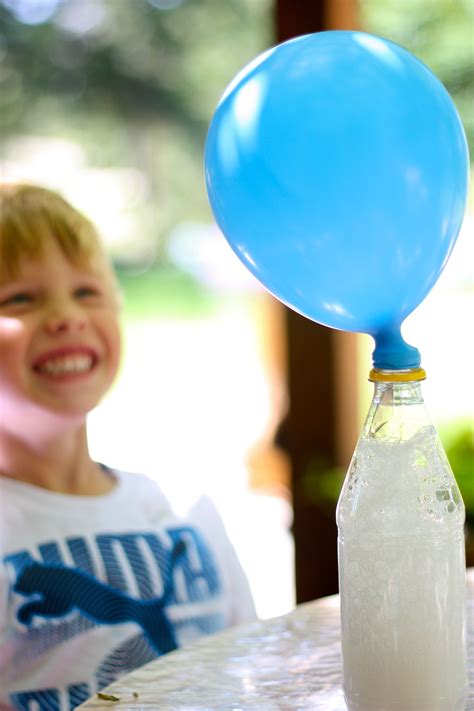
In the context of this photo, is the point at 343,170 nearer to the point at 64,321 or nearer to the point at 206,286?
the point at 64,321

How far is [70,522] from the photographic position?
4.69ft

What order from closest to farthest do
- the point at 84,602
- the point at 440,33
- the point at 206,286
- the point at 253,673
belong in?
the point at 253,673 < the point at 84,602 < the point at 440,33 < the point at 206,286

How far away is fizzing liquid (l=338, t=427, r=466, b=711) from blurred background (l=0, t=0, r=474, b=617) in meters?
1.50

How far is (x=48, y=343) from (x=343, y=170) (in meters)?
0.74

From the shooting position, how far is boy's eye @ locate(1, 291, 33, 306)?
4.64 ft

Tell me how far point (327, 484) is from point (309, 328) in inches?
14.5

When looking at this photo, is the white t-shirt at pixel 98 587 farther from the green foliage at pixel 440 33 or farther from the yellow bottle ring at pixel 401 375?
the green foliage at pixel 440 33

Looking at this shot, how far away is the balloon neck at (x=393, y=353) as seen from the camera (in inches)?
33.1

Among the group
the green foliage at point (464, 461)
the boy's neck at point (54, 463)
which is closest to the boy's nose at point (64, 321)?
the boy's neck at point (54, 463)

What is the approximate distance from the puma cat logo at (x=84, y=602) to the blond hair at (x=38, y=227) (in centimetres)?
42

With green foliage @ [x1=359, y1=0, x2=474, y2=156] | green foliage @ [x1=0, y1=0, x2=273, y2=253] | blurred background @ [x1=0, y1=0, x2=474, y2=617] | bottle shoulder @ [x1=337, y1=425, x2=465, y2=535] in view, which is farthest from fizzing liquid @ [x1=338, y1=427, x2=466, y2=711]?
green foliage @ [x1=0, y1=0, x2=273, y2=253]

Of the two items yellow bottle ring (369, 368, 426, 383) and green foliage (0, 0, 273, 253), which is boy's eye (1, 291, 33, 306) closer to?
yellow bottle ring (369, 368, 426, 383)

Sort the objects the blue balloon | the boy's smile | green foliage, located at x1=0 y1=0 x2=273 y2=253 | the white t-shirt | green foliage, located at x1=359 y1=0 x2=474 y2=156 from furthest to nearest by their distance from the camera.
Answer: green foliage, located at x1=0 y1=0 x2=273 y2=253 < green foliage, located at x1=359 y1=0 x2=474 y2=156 < the boy's smile < the white t-shirt < the blue balloon

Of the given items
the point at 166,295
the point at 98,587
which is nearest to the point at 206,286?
the point at 166,295
